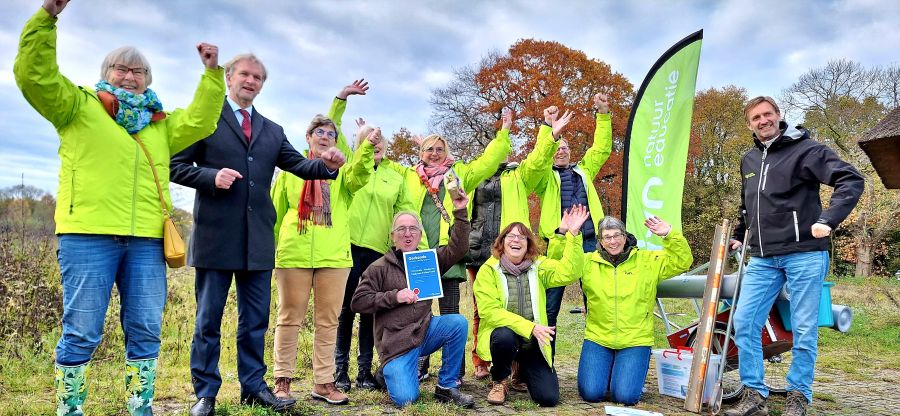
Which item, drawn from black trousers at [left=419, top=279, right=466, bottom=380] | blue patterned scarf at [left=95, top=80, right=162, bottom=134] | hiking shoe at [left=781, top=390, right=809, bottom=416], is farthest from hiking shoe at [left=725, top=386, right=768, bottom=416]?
blue patterned scarf at [left=95, top=80, right=162, bottom=134]

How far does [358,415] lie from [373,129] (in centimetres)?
193

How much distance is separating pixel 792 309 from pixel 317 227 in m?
3.29

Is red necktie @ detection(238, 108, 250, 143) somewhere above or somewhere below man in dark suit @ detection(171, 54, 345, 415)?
above

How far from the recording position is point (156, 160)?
3154mm

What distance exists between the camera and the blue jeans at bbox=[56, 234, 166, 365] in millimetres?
2863

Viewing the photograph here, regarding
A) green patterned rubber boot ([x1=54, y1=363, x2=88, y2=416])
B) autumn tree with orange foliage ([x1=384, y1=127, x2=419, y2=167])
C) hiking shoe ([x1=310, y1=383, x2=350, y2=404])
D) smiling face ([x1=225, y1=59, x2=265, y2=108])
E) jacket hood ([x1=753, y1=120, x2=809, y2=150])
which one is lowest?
hiking shoe ([x1=310, y1=383, x2=350, y2=404])

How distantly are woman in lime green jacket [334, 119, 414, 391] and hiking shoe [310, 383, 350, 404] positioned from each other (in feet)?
1.24

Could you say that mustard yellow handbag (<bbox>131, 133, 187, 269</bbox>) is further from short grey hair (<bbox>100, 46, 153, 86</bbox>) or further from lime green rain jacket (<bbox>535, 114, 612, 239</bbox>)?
lime green rain jacket (<bbox>535, 114, 612, 239</bbox>)

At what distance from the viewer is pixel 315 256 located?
412cm

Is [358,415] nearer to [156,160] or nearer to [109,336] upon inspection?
[156,160]

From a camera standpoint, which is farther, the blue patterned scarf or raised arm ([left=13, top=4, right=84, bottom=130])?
the blue patterned scarf

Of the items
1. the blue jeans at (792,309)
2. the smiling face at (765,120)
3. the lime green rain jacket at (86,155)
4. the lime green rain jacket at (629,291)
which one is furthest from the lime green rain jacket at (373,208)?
the smiling face at (765,120)

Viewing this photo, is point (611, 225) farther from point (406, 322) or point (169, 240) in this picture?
point (169, 240)

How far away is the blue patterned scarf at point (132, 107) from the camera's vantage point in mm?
2986
